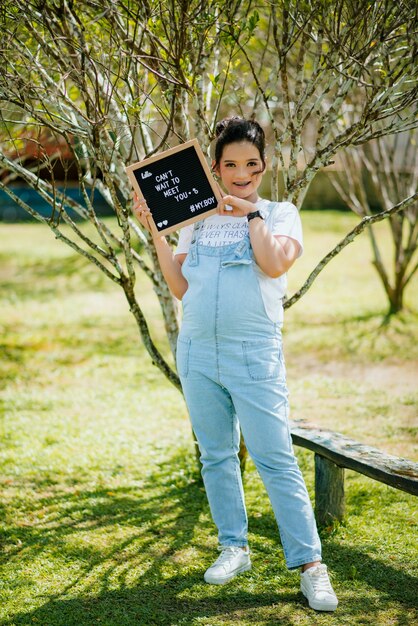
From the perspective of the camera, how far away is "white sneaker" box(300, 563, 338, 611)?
313 cm

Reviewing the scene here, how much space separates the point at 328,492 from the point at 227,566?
834 mm

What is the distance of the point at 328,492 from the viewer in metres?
3.98

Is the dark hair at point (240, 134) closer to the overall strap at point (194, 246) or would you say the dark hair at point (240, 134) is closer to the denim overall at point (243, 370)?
the overall strap at point (194, 246)

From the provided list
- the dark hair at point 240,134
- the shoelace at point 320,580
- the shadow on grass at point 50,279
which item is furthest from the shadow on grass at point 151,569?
the shadow on grass at point 50,279

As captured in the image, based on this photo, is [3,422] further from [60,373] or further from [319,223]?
[319,223]

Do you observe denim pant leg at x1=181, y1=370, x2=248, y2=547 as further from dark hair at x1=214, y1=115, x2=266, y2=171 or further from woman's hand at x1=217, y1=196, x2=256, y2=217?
dark hair at x1=214, y1=115, x2=266, y2=171

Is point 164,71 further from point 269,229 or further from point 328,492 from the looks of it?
point 328,492

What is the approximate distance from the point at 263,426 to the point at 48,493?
226 centimetres

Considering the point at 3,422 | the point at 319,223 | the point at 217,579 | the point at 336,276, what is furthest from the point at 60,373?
the point at 319,223

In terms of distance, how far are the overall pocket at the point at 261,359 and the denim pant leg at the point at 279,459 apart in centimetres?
4

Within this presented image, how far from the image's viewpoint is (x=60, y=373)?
773 centimetres

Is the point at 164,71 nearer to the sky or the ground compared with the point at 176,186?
nearer to the sky

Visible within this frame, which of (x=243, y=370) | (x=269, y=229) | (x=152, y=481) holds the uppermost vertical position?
(x=269, y=229)

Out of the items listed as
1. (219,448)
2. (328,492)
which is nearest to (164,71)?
(219,448)
